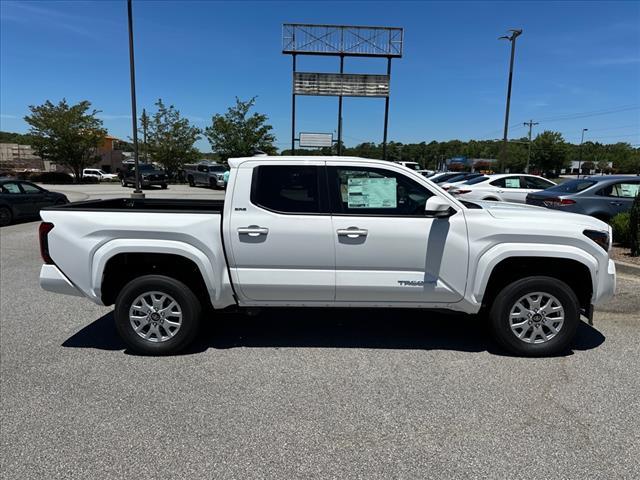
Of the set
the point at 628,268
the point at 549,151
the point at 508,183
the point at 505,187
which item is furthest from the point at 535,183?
the point at 549,151

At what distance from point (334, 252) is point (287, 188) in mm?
731

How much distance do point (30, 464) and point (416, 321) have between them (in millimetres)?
3813

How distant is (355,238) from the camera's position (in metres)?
4.04

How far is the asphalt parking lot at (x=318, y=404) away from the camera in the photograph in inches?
108

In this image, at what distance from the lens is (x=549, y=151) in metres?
94.6

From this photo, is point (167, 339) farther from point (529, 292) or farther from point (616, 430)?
point (616, 430)

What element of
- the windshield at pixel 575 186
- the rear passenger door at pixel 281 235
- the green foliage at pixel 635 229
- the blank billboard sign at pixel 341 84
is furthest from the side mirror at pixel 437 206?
the blank billboard sign at pixel 341 84

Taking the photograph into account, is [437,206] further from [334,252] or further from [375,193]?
[334,252]

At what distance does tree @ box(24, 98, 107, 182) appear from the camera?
3844 cm

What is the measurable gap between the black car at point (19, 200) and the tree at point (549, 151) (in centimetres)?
9912

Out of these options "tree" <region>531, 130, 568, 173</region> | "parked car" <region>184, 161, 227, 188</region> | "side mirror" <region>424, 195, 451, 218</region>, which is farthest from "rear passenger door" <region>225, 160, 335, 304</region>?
"tree" <region>531, 130, 568, 173</region>

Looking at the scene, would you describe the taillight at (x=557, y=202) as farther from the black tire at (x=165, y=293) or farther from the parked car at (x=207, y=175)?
the parked car at (x=207, y=175)

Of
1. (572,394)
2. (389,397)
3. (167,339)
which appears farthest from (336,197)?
(572,394)

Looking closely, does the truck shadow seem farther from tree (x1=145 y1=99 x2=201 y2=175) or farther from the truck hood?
tree (x1=145 y1=99 x2=201 y2=175)
